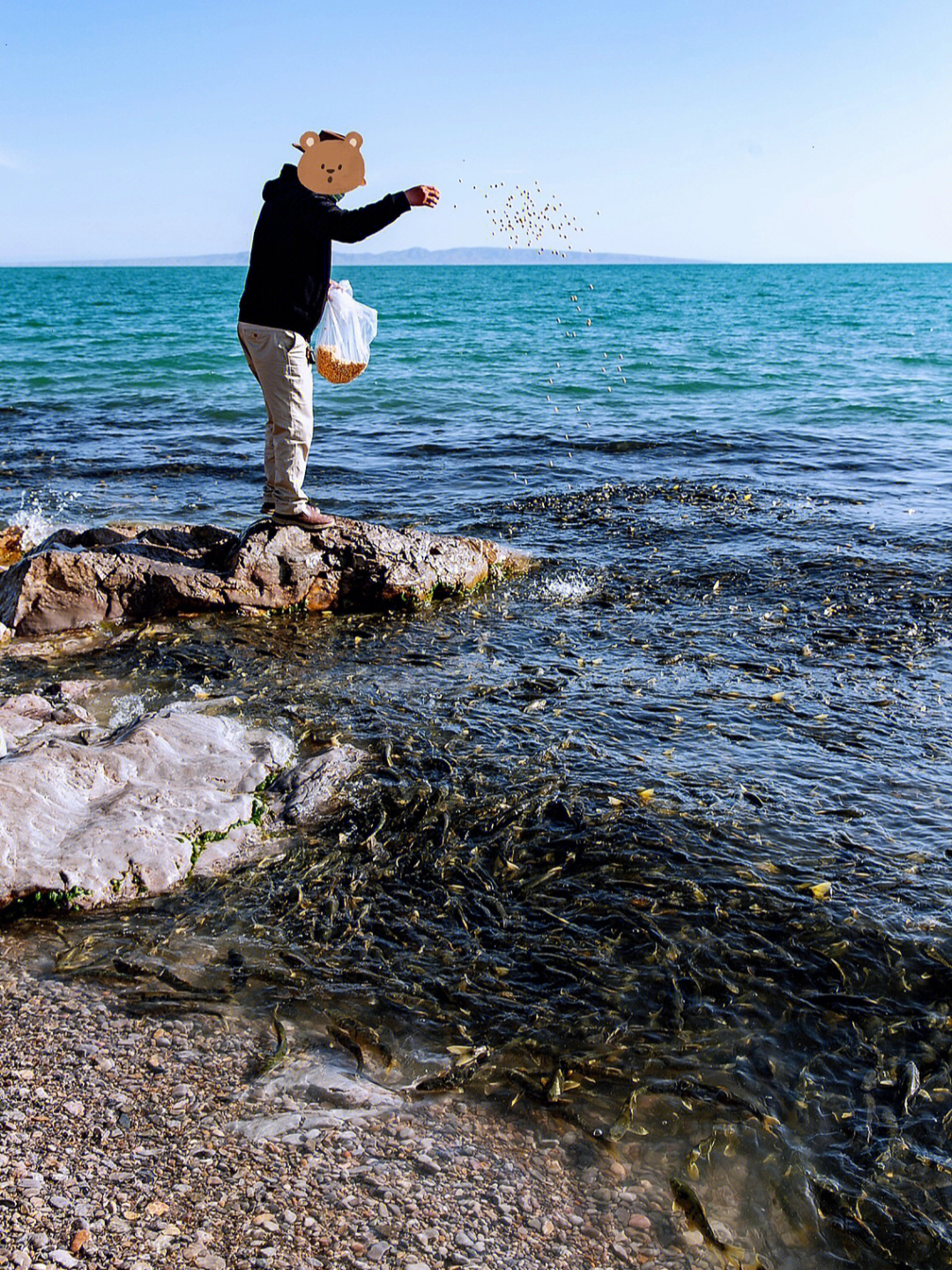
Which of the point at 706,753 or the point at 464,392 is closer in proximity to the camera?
the point at 706,753

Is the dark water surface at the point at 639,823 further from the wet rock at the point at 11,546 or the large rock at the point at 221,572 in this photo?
Answer: the wet rock at the point at 11,546

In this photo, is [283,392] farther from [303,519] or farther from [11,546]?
[11,546]

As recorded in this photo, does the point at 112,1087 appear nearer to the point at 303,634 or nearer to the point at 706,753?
the point at 706,753

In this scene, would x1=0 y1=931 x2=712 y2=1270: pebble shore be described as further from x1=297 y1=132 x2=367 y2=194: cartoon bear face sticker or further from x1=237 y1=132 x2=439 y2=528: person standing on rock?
x1=297 y1=132 x2=367 y2=194: cartoon bear face sticker

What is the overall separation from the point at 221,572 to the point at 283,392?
1677mm

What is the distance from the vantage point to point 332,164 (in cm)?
655

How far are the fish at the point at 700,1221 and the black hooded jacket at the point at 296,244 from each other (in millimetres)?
5829

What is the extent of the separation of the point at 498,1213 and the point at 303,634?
535 centimetres

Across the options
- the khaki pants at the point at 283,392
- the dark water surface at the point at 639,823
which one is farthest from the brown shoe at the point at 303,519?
the dark water surface at the point at 639,823

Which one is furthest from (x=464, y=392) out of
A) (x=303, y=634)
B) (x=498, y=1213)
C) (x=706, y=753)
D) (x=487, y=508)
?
(x=498, y=1213)

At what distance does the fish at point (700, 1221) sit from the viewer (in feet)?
8.96

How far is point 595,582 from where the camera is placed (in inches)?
351

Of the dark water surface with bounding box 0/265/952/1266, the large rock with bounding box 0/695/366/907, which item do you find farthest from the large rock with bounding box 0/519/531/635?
the large rock with bounding box 0/695/366/907

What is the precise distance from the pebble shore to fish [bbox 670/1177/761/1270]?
0.04 meters
